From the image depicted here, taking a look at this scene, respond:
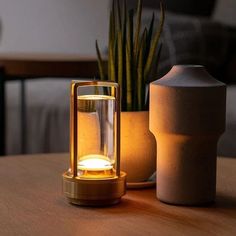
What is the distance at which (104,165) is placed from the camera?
0.79 metres

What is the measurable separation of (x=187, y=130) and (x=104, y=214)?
13cm

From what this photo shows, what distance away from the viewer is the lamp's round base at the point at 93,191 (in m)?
0.75

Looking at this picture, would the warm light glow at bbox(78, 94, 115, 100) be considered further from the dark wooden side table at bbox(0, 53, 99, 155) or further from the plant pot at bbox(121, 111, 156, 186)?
the dark wooden side table at bbox(0, 53, 99, 155)

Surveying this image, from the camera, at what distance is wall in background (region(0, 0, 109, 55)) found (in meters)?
3.40

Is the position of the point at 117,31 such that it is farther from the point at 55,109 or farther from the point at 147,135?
the point at 55,109

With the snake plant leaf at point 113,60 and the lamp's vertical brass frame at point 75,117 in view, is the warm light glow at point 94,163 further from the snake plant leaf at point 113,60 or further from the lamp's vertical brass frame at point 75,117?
the snake plant leaf at point 113,60

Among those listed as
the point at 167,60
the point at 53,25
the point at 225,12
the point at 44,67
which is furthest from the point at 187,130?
the point at 53,25

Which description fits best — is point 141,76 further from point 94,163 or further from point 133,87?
point 94,163

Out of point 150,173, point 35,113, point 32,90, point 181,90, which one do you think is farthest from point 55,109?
point 181,90

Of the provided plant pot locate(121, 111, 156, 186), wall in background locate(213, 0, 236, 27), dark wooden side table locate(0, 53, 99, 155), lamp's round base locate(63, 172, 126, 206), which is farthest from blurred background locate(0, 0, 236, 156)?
lamp's round base locate(63, 172, 126, 206)

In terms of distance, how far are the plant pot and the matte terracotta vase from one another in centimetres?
8

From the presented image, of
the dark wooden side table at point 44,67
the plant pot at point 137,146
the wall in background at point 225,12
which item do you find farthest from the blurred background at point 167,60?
the plant pot at point 137,146

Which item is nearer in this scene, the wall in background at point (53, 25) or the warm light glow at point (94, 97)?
the warm light glow at point (94, 97)

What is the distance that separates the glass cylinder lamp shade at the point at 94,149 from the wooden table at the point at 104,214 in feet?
0.06
